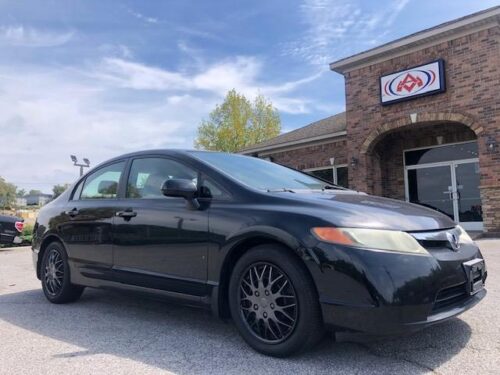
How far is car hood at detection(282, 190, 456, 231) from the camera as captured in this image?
2975 mm

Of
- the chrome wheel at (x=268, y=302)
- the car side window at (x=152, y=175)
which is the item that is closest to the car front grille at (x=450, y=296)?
the chrome wheel at (x=268, y=302)

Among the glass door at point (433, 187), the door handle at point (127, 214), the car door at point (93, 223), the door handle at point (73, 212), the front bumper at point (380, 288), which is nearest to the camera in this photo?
the front bumper at point (380, 288)

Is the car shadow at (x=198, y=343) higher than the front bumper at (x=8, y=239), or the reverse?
the front bumper at (x=8, y=239)

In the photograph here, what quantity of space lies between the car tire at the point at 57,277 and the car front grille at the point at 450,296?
3.61m

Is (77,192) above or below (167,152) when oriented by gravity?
below

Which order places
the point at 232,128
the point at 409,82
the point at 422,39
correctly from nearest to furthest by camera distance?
the point at 422,39 → the point at 409,82 → the point at 232,128

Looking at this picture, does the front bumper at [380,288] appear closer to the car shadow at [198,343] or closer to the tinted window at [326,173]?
the car shadow at [198,343]

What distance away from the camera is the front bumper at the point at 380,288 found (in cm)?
273

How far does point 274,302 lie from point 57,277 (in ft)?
9.61

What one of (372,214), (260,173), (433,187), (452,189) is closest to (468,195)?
(452,189)

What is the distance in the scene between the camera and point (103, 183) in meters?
4.82

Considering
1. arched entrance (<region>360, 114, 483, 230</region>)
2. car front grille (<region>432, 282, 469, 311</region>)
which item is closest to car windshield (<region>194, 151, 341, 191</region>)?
car front grille (<region>432, 282, 469, 311</region>)

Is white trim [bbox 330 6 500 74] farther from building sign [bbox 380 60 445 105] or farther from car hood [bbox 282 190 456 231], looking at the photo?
car hood [bbox 282 190 456 231]

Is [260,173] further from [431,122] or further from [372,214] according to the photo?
[431,122]
